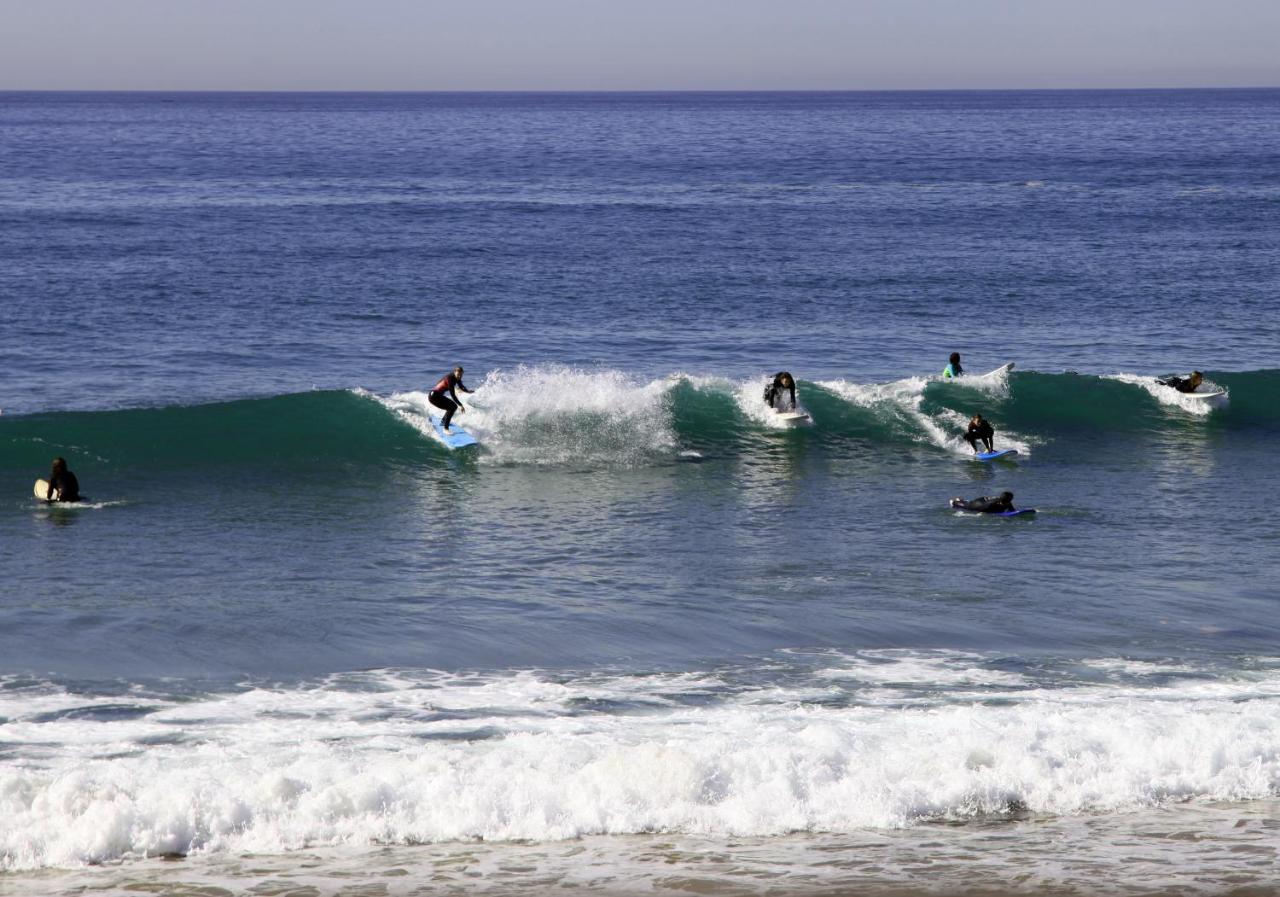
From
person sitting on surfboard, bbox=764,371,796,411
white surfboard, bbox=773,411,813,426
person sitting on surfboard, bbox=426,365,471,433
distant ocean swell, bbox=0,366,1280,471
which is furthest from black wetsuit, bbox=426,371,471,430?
white surfboard, bbox=773,411,813,426

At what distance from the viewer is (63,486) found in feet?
75.9

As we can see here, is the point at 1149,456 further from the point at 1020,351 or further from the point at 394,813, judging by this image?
the point at 394,813

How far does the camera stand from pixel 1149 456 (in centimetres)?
2781

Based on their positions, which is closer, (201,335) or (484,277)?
(201,335)

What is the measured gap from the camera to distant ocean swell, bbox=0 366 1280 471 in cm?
2708

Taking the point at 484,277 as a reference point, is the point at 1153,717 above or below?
below

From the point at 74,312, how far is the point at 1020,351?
26141 mm

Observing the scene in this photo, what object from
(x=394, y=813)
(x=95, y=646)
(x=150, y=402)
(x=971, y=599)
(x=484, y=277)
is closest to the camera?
(x=394, y=813)

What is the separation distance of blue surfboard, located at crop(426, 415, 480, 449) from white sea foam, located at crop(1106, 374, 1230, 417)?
48.7 feet

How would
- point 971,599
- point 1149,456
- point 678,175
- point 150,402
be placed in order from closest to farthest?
point 971,599 → point 1149,456 → point 150,402 → point 678,175

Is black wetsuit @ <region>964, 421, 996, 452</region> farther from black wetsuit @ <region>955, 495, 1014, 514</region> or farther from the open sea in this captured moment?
black wetsuit @ <region>955, 495, 1014, 514</region>

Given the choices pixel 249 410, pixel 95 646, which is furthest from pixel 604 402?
pixel 95 646

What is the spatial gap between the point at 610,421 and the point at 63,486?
10443 mm

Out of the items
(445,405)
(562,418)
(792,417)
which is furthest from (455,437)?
(792,417)
